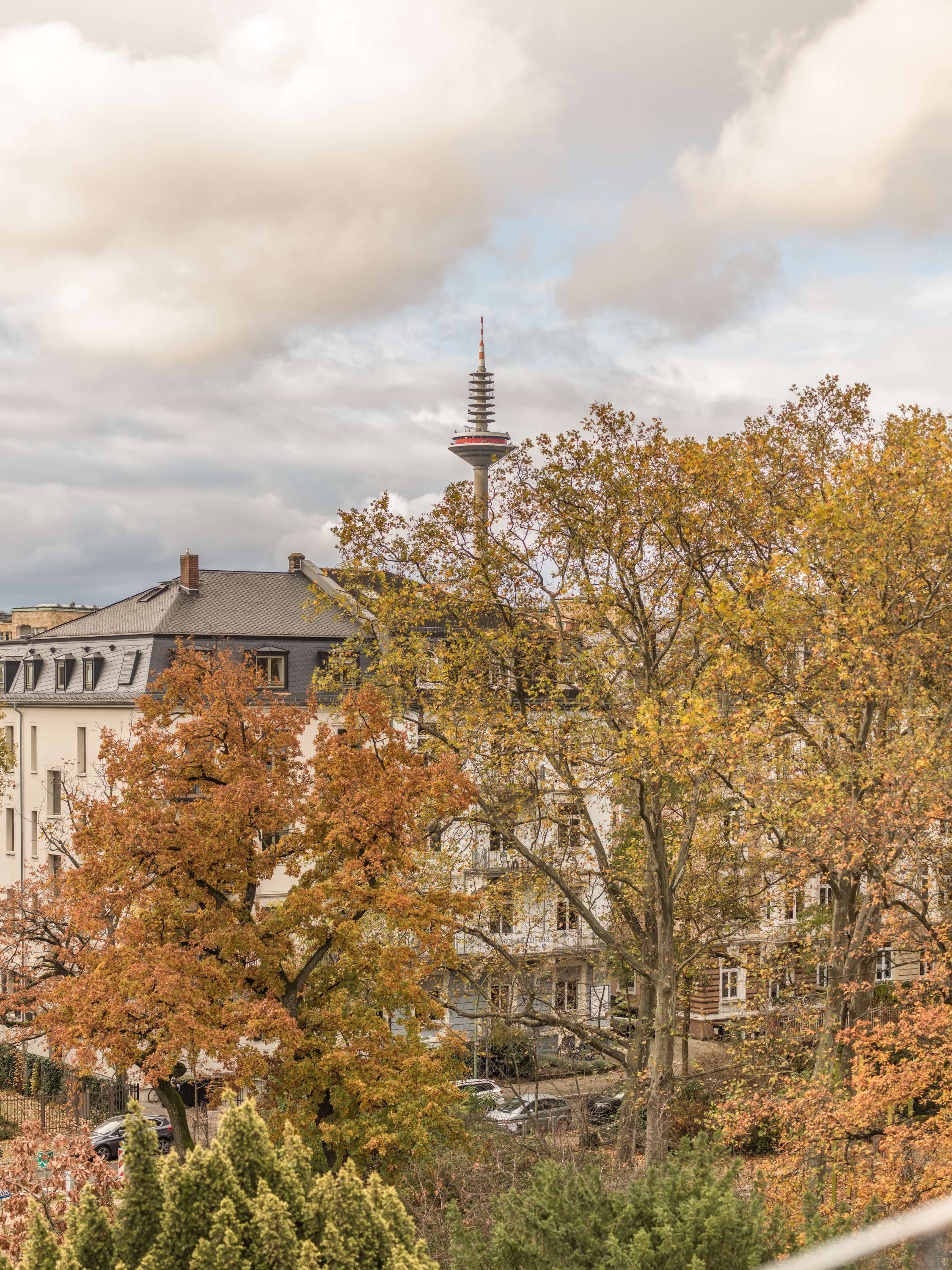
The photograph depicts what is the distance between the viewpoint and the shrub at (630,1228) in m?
11.6

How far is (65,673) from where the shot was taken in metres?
55.5

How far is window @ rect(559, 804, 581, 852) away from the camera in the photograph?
81.4 feet

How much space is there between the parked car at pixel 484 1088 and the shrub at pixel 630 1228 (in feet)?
62.7

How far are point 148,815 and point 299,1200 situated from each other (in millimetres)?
10645

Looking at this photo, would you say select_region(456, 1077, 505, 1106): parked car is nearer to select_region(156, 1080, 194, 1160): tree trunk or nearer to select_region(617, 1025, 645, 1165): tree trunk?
select_region(617, 1025, 645, 1165): tree trunk

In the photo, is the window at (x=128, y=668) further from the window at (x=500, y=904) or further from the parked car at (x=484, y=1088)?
the window at (x=500, y=904)

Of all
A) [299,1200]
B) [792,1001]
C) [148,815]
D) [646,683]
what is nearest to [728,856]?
[792,1001]

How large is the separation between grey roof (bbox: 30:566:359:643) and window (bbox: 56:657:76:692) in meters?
1.06

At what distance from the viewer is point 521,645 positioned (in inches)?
971

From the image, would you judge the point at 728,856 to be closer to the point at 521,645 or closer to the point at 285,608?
the point at 521,645

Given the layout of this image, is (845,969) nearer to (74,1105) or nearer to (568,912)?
(568,912)

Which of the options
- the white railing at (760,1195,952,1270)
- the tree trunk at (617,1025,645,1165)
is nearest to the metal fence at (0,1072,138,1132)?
the tree trunk at (617,1025,645,1165)

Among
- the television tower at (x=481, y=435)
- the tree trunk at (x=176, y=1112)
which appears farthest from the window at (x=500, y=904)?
the television tower at (x=481, y=435)

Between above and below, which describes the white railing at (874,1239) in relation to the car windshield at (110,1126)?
above
